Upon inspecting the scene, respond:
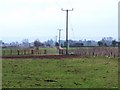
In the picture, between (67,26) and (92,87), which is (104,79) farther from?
(67,26)

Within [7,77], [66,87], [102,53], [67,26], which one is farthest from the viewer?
[67,26]

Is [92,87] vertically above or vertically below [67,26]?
below

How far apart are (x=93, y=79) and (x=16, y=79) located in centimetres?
375

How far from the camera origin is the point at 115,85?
1639cm

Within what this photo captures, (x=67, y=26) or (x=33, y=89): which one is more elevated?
(x=67, y=26)

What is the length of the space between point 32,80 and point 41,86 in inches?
85.6

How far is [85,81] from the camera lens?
59.5 feet

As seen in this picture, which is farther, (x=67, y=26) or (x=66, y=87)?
(x=67, y=26)

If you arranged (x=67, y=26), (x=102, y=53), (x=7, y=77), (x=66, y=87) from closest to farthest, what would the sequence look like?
(x=66, y=87) < (x=7, y=77) < (x=102, y=53) < (x=67, y=26)

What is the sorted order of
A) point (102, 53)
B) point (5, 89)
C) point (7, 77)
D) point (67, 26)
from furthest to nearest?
point (67, 26) → point (102, 53) → point (7, 77) → point (5, 89)

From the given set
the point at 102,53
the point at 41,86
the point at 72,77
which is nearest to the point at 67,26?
the point at 102,53

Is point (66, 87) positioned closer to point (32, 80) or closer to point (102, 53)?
point (32, 80)

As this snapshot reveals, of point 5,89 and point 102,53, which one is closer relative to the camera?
point 5,89

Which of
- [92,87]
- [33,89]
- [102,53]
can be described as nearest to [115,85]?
[92,87]
